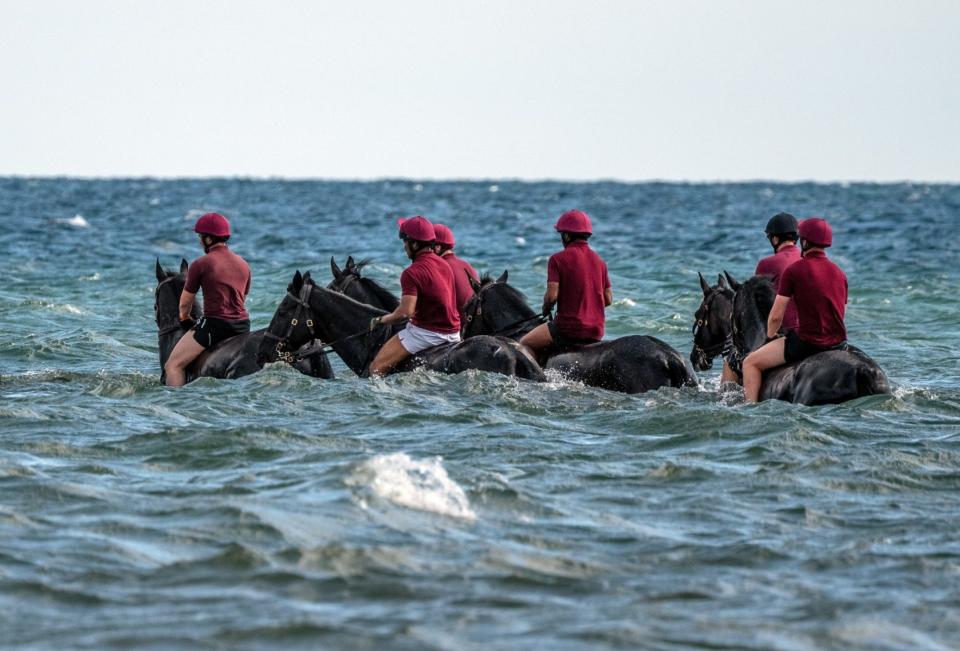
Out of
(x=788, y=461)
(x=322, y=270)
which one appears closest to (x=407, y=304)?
(x=788, y=461)

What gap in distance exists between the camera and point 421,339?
15.9 meters

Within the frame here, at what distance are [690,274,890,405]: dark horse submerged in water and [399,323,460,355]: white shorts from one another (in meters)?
2.90

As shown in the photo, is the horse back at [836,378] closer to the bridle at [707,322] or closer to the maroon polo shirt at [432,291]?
the bridle at [707,322]

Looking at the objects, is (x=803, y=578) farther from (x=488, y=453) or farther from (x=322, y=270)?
(x=322, y=270)

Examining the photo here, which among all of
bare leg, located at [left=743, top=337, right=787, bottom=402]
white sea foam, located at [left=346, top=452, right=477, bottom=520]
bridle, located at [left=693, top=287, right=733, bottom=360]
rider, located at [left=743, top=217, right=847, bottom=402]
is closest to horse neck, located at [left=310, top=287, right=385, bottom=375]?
bridle, located at [left=693, top=287, right=733, bottom=360]

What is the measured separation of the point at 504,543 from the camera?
351 inches

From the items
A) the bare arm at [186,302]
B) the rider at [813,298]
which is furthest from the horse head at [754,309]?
the bare arm at [186,302]

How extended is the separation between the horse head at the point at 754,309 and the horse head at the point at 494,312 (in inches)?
95.0

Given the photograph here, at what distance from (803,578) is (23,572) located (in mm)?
4296

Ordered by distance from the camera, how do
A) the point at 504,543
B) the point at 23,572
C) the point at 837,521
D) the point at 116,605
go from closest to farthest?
the point at 116,605, the point at 23,572, the point at 504,543, the point at 837,521

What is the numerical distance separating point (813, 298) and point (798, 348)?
63 centimetres

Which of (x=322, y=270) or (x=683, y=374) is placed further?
(x=322, y=270)

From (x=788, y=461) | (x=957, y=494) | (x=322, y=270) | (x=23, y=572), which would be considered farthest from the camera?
(x=322, y=270)

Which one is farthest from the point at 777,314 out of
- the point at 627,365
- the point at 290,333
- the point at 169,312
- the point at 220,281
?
the point at 169,312
